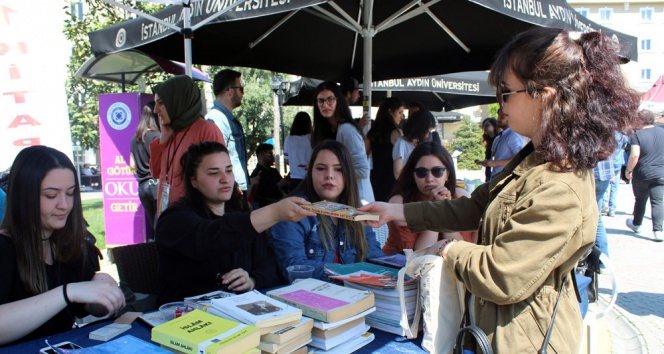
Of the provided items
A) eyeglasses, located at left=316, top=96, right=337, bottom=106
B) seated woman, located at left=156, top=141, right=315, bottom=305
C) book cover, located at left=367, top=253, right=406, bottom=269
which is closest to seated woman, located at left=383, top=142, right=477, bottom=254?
book cover, located at left=367, top=253, right=406, bottom=269

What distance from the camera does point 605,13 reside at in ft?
142

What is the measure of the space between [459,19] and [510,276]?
4732 millimetres

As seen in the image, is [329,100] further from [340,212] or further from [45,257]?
[45,257]

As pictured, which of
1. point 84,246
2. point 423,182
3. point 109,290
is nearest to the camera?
point 109,290

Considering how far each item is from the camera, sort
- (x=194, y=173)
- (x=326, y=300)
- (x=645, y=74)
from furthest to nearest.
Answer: (x=645, y=74) < (x=194, y=173) < (x=326, y=300)

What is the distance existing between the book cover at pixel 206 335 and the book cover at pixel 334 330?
0.26 meters

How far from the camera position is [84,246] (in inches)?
83.8

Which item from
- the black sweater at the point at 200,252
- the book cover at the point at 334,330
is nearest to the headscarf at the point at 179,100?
the black sweater at the point at 200,252

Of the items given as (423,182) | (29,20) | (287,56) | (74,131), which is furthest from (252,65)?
(74,131)

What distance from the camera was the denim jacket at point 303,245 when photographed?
99.2 inches

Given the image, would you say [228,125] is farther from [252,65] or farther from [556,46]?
[556,46]

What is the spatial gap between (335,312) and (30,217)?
4.35ft

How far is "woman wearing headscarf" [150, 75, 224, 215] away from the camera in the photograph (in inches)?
133

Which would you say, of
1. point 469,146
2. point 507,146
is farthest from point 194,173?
point 469,146
